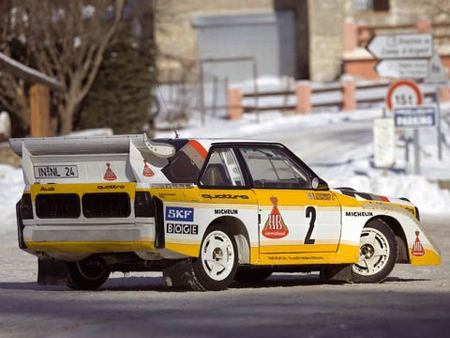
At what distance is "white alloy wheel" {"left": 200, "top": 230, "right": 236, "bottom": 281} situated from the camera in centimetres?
1296

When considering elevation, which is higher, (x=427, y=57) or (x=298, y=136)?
(x=427, y=57)

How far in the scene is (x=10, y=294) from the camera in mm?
13281

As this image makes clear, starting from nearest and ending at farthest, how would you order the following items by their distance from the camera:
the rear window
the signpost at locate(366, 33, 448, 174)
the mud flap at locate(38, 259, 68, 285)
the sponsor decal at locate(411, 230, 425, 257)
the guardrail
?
the rear window < the mud flap at locate(38, 259, 68, 285) < the sponsor decal at locate(411, 230, 425, 257) < the signpost at locate(366, 33, 448, 174) < the guardrail

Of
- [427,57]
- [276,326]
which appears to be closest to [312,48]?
[427,57]

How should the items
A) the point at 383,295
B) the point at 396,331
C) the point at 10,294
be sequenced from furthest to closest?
the point at 10,294 < the point at 383,295 < the point at 396,331

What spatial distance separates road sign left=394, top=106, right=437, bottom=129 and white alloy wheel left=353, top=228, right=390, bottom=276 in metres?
14.7

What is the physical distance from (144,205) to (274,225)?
4.63ft

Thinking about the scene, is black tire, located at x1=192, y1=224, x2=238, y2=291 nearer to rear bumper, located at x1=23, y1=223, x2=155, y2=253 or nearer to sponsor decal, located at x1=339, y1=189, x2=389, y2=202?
rear bumper, located at x1=23, y1=223, x2=155, y2=253

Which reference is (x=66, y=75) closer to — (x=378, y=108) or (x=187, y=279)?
(x=378, y=108)

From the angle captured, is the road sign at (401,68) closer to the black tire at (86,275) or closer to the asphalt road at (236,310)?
the asphalt road at (236,310)

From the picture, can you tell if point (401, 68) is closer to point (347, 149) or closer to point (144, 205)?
point (347, 149)

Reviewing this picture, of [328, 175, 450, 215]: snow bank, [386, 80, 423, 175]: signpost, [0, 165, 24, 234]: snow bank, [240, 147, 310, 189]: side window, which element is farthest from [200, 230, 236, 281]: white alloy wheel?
[386, 80, 423, 175]: signpost

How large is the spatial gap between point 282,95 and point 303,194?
3829cm

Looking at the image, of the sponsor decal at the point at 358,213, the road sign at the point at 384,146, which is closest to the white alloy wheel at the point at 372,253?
the sponsor decal at the point at 358,213
